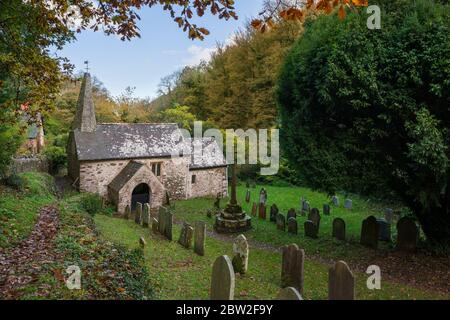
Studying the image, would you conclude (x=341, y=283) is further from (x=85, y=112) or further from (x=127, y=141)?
(x=85, y=112)

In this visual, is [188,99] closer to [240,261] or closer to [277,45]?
[277,45]

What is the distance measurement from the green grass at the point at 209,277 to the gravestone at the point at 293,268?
0.30 meters

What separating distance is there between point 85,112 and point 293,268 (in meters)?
21.2

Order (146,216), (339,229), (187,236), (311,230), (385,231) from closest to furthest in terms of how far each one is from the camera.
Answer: (187,236) → (385,231) → (339,229) → (311,230) → (146,216)

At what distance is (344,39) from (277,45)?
24.1 metres

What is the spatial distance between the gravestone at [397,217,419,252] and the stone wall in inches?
688

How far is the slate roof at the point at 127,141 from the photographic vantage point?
2355cm

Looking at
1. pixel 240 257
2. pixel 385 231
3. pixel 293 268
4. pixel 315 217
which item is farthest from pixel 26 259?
pixel 385 231

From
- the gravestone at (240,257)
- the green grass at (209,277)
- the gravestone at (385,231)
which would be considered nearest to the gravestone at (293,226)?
the green grass at (209,277)

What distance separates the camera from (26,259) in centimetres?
708

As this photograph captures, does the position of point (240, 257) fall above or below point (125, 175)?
below

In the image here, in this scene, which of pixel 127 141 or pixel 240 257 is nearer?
pixel 240 257

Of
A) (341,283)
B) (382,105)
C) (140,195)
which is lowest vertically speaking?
(140,195)
